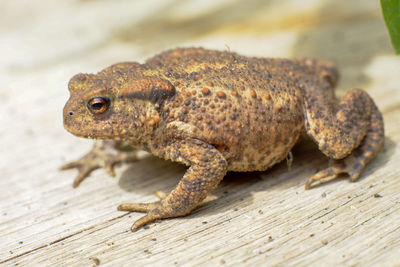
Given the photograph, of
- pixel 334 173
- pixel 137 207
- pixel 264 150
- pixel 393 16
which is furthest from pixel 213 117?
pixel 393 16

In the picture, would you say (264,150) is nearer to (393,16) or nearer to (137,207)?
(137,207)

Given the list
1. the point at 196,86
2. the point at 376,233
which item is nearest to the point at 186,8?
the point at 196,86

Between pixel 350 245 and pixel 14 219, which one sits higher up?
pixel 14 219

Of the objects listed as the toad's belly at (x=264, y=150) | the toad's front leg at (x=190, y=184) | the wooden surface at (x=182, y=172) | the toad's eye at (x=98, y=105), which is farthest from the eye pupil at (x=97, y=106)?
the toad's belly at (x=264, y=150)

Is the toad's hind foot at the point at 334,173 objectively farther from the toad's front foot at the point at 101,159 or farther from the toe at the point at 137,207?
the toad's front foot at the point at 101,159

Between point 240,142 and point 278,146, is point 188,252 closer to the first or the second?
point 240,142

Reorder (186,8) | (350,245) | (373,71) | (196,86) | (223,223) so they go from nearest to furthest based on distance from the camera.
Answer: (350,245) < (223,223) < (196,86) < (373,71) < (186,8)

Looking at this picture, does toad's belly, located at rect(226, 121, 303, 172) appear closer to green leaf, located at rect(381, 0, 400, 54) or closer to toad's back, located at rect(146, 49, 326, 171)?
toad's back, located at rect(146, 49, 326, 171)
